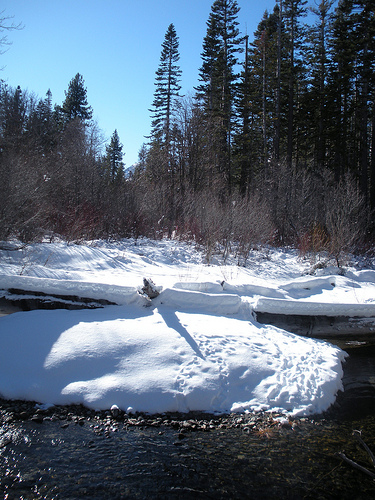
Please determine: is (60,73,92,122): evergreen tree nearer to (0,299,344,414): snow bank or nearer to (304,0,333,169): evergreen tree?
(304,0,333,169): evergreen tree

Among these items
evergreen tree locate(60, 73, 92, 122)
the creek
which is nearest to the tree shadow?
the creek

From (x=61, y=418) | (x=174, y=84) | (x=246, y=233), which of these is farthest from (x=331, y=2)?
(x=61, y=418)

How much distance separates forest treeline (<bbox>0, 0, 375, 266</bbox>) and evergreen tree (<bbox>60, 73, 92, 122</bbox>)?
5.68 metres

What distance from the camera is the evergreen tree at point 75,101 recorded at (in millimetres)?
33344

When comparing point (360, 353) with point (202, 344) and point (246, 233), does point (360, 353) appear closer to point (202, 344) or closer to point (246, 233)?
point (202, 344)

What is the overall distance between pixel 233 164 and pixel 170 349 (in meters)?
21.9

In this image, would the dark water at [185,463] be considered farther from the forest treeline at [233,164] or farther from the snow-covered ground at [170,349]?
the forest treeline at [233,164]

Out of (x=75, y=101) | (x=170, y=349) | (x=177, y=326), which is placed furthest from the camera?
(x=75, y=101)

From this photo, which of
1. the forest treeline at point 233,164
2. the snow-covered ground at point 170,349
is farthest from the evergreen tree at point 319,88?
the snow-covered ground at point 170,349

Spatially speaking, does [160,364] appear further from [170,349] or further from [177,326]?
[177,326]

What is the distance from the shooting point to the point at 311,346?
579cm

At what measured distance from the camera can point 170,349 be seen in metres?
5.00

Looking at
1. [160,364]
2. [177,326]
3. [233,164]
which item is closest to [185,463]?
[160,364]

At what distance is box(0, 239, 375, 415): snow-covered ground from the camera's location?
4.28 metres
